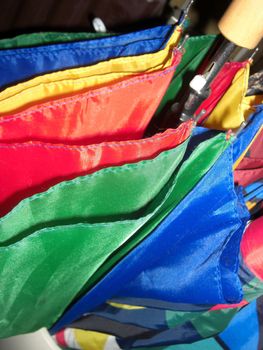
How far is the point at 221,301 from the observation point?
0.49 m

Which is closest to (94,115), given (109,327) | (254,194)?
(254,194)

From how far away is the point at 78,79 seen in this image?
423mm

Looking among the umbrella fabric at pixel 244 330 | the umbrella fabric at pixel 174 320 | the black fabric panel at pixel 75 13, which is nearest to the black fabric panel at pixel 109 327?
the umbrella fabric at pixel 174 320

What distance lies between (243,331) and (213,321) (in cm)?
6

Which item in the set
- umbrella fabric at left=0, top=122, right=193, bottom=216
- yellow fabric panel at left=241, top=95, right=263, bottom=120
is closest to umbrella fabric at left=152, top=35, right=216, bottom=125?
yellow fabric panel at left=241, top=95, right=263, bottom=120

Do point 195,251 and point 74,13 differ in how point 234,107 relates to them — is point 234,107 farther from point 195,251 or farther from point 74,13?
point 74,13

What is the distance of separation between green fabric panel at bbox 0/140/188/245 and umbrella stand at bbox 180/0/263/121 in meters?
0.07

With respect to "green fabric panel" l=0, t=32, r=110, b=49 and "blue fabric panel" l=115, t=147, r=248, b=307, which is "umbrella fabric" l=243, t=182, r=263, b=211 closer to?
"blue fabric panel" l=115, t=147, r=248, b=307

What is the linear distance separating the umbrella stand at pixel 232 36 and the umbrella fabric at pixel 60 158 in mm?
41

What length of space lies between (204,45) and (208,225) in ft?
1.00

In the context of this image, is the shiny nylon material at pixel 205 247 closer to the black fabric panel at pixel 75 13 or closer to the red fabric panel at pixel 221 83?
the red fabric panel at pixel 221 83

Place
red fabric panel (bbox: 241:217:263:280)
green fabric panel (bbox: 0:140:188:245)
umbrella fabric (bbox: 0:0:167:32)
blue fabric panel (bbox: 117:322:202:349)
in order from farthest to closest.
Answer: umbrella fabric (bbox: 0:0:167:32) < blue fabric panel (bbox: 117:322:202:349) < red fabric panel (bbox: 241:217:263:280) < green fabric panel (bbox: 0:140:188:245)

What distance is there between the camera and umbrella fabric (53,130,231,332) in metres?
0.40

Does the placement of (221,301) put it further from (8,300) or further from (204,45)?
(204,45)
